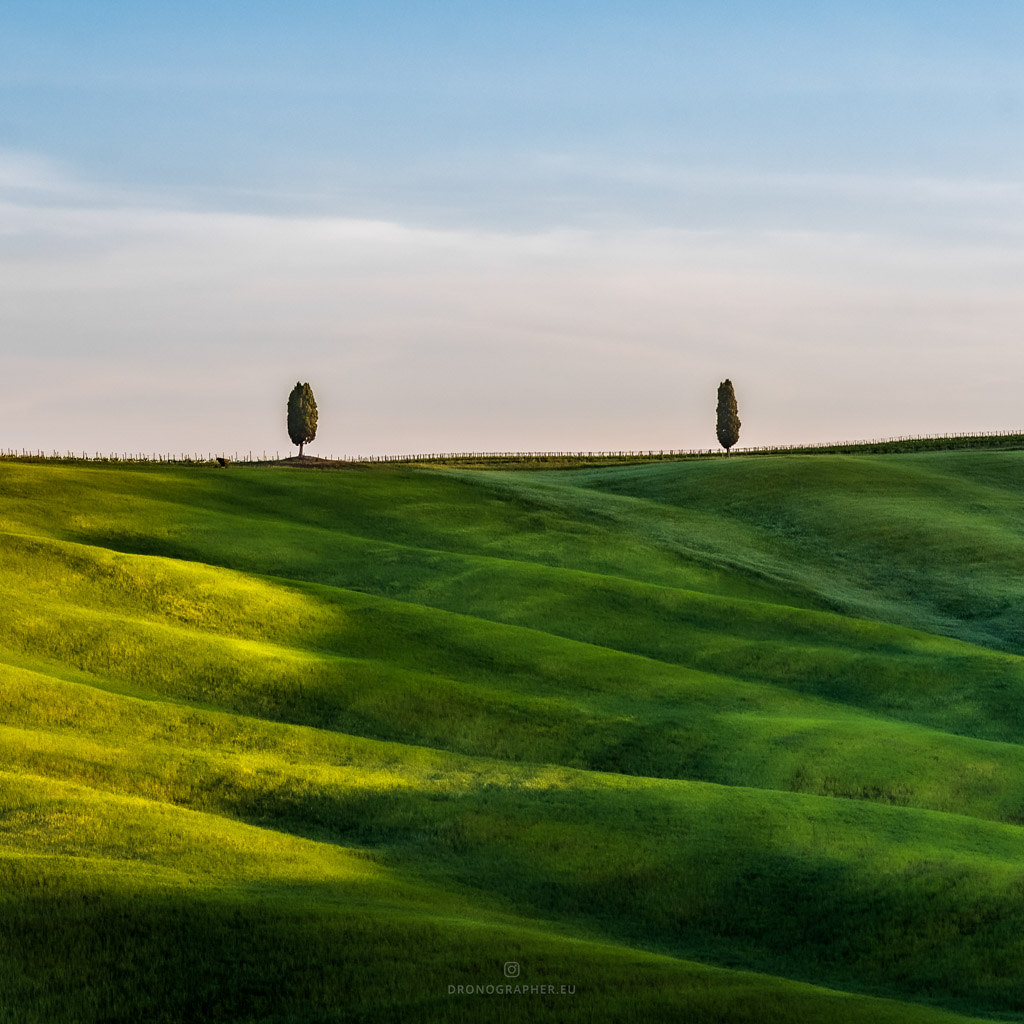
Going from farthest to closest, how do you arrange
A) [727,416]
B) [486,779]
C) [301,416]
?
1. [727,416]
2. [301,416]
3. [486,779]

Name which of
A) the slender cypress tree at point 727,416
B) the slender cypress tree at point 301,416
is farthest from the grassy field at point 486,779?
the slender cypress tree at point 727,416

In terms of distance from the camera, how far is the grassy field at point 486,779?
713 inches

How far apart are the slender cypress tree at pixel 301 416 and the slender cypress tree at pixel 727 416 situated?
3921 cm

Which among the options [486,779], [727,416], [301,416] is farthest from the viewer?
[727,416]

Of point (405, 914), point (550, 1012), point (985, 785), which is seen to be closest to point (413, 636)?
point (985, 785)

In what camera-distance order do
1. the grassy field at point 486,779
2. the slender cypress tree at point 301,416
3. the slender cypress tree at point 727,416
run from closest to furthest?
the grassy field at point 486,779 → the slender cypress tree at point 301,416 → the slender cypress tree at point 727,416

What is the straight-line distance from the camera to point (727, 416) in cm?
12619

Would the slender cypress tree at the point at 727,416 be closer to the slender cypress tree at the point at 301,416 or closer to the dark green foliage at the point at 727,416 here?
the dark green foliage at the point at 727,416

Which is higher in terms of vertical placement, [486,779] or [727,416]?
[727,416]

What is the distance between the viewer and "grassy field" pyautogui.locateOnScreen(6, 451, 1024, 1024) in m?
18.1

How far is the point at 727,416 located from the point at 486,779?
101m

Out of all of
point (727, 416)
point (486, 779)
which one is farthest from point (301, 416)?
point (486, 779)

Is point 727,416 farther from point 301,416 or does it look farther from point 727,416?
point 301,416

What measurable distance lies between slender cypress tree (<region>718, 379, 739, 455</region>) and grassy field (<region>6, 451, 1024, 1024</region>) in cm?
6527
